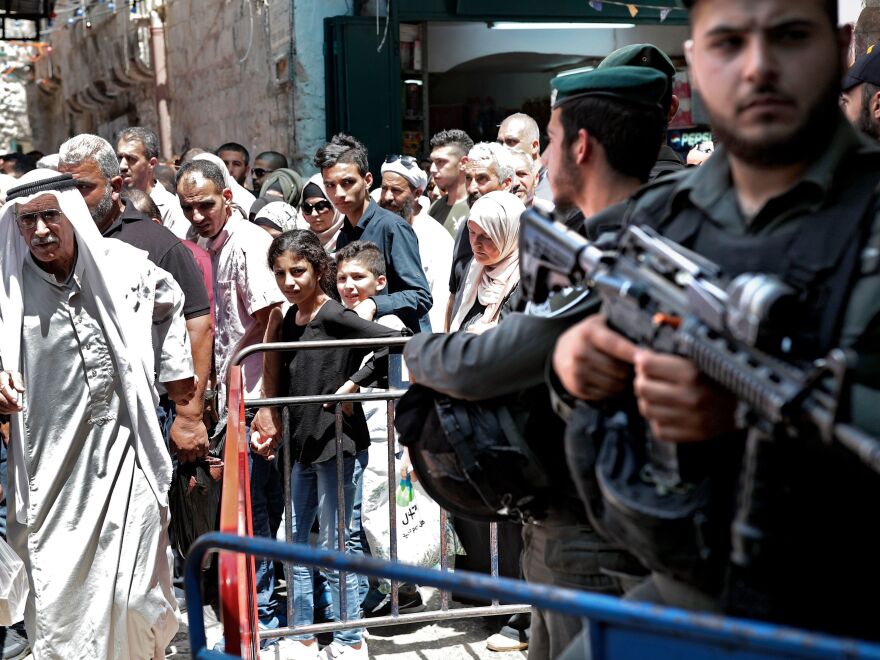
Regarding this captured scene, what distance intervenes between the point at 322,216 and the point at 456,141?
1.44 m

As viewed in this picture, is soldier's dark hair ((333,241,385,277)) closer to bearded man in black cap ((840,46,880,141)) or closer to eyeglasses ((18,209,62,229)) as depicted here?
eyeglasses ((18,209,62,229))

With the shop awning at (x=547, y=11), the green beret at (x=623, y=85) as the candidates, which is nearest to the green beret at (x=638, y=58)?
the green beret at (x=623, y=85)

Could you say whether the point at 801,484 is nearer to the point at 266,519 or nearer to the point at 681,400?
the point at 681,400

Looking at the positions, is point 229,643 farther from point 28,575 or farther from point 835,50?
point 28,575

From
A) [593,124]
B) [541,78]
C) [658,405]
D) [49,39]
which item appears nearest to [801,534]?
[658,405]

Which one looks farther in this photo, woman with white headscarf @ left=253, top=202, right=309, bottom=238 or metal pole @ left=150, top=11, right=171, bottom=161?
metal pole @ left=150, top=11, right=171, bottom=161

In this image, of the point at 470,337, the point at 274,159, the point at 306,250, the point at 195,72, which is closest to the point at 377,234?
the point at 306,250

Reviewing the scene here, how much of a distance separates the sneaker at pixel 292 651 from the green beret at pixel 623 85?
3.24 m

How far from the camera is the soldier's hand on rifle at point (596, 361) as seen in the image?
1.83 metres

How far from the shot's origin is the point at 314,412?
198 inches

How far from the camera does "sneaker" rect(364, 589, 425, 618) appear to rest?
5.45m

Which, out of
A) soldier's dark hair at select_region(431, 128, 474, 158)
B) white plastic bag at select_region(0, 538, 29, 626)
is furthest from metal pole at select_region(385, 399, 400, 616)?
soldier's dark hair at select_region(431, 128, 474, 158)

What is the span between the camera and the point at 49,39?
85.3 feet

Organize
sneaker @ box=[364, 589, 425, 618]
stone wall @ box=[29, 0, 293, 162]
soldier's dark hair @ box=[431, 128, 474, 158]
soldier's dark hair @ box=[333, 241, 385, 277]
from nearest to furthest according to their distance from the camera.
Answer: sneaker @ box=[364, 589, 425, 618] → soldier's dark hair @ box=[333, 241, 385, 277] → soldier's dark hair @ box=[431, 128, 474, 158] → stone wall @ box=[29, 0, 293, 162]
